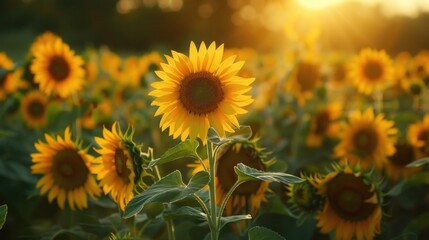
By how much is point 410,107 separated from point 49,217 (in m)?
3.90

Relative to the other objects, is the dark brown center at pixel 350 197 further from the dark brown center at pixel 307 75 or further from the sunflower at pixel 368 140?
the dark brown center at pixel 307 75

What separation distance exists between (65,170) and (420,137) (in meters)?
2.27

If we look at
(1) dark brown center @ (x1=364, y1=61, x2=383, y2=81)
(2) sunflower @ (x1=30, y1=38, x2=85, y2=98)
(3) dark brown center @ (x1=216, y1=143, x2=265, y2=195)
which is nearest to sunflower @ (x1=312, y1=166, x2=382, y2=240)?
(3) dark brown center @ (x1=216, y1=143, x2=265, y2=195)

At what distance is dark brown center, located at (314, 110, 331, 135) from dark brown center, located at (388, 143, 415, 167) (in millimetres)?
928

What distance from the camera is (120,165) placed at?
7.78 feet

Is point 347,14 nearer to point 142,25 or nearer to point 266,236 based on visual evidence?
point 142,25

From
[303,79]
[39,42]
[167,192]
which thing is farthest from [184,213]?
[39,42]

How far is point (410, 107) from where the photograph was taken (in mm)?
6332

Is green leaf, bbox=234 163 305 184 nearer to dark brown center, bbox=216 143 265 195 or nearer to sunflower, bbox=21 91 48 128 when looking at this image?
dark brown center, bbox=216 143 265 195

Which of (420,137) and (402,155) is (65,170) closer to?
(402,155)

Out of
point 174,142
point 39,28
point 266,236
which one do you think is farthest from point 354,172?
point 39,28

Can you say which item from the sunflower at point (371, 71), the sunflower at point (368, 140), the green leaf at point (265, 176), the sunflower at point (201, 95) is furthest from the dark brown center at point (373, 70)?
the green leaf at point (265, 176)

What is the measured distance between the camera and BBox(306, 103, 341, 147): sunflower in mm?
4824

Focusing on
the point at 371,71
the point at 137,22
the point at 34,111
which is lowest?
the point at 34,111
